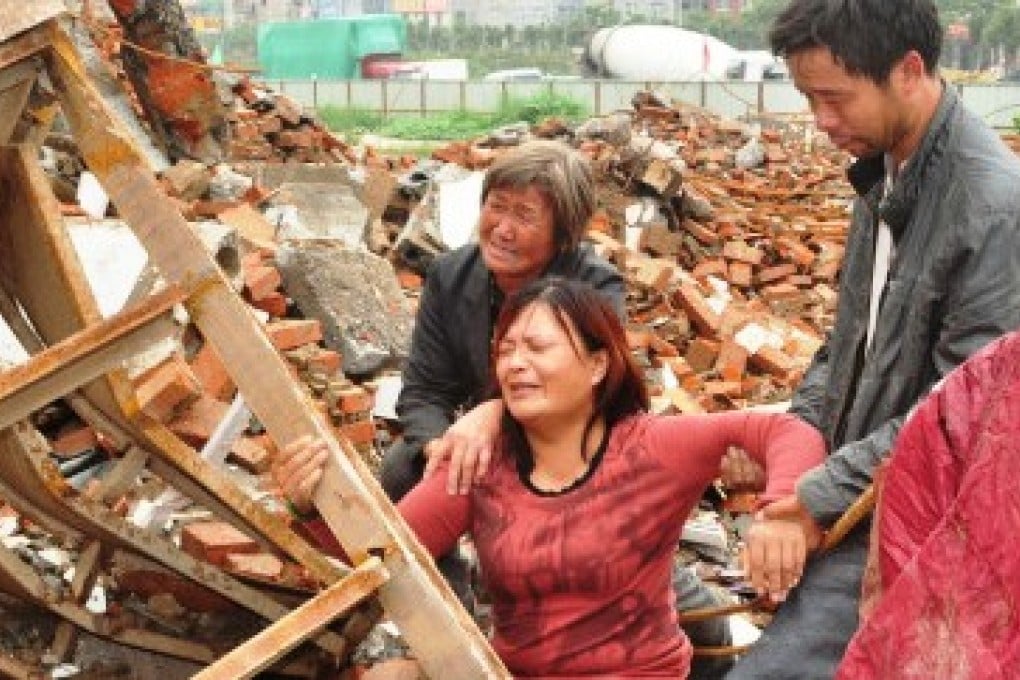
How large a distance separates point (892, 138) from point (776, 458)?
2.00ft

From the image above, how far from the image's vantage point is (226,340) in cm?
305

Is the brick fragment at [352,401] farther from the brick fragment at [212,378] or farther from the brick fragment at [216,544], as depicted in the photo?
the brick fragment at [216,544]

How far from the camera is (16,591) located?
13.5ft

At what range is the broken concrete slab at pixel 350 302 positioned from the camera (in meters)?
7.37

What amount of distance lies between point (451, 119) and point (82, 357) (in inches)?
1236

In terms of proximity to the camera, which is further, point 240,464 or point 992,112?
point 992,112

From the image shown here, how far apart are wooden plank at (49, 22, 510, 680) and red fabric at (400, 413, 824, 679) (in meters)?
0.21

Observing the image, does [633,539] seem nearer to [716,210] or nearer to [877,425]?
[877,425]

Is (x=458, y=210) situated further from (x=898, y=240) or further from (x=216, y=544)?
(x=898, y=240)

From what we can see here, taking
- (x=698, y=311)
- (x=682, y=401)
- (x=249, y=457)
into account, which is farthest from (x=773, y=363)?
(x=249, y=457)

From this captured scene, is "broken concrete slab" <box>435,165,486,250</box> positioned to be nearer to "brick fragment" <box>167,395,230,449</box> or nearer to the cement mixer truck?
"brick fragment" <box>167,395,230,449</box>

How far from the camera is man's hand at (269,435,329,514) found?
2898 mm

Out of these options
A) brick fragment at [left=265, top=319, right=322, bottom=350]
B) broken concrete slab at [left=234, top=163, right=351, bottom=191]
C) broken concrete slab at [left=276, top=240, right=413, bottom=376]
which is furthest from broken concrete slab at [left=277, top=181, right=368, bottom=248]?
brick fragment at [left=265, top=319, right=322, bottom=350]

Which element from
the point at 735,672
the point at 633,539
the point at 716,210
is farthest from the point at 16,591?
the point at 716,210
